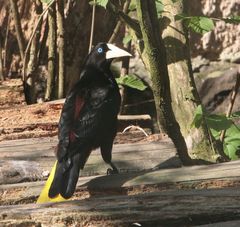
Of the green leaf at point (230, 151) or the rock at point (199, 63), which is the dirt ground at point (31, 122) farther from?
the rock at point (199, 63)

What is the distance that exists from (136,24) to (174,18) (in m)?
0.21

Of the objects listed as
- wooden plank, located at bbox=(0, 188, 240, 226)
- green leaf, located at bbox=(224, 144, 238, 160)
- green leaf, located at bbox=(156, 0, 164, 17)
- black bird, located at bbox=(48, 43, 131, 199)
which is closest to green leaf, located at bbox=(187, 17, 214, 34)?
green leaf, located at bbox=(156, 0, 164, 17)

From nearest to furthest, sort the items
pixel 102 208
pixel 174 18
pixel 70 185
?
pixel 102 208
pixel 70 185
pixel 174 18

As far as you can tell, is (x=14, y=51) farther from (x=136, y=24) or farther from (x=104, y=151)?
(x=104, y=151)

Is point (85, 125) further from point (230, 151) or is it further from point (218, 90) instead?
point (218, 90)

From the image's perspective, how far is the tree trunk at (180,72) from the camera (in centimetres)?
333

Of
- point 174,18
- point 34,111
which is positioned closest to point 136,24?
point 174,18

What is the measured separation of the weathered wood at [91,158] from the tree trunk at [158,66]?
6 cm

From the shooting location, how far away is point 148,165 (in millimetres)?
2756

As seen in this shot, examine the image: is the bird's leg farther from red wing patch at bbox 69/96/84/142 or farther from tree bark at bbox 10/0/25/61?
tree bark at bbox 10/0/25/61

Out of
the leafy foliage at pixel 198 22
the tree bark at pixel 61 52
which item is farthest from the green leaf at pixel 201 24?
the tree bark at pixel 61 52

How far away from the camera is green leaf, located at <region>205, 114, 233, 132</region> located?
295 cm

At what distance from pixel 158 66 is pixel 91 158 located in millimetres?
588

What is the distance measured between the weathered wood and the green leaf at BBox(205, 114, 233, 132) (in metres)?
0.20
